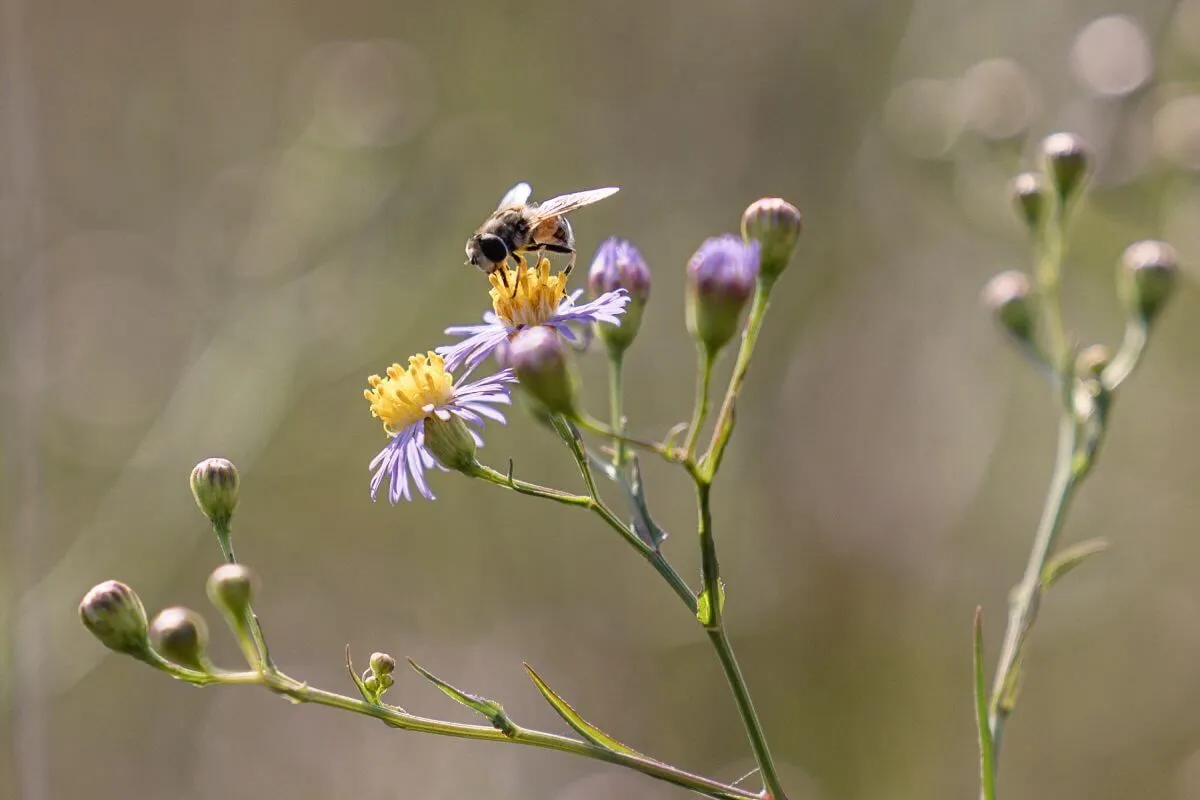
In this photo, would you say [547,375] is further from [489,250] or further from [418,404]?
[489,250]

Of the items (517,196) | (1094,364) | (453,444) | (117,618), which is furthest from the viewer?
(517,196)

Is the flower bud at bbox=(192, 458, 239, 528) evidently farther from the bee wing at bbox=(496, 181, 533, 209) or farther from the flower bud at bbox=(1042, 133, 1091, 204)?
the flower bud at bbox=(1042, 133, 1091, 204)

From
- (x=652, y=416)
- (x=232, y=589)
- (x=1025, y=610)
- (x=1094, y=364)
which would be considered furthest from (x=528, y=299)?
(x=652, y=416)

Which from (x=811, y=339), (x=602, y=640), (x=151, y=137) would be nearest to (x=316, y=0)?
(x=151, y=137)

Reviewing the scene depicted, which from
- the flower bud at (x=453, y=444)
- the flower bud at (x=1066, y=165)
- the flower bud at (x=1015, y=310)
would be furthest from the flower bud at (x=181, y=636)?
the flower bud at (x=1066, y=165)

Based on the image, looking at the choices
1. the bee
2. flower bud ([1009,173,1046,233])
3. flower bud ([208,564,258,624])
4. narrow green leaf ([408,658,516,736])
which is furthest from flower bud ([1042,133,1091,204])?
flower bud ([208,564,258,624])

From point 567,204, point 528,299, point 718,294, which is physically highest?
point 567,204
